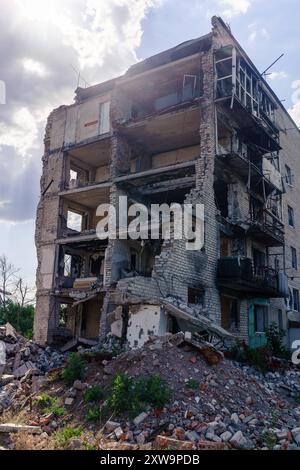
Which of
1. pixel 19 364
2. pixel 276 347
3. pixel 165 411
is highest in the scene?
pixel 276 347

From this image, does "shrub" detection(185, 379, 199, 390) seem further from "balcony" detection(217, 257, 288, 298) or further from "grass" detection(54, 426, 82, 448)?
"balcony" detection(217, 257, 288, 298)

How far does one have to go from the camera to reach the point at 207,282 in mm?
15883

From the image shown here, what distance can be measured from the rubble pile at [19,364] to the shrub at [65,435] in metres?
2.39

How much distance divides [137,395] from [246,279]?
30.4 ft

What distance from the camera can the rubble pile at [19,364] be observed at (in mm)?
9938

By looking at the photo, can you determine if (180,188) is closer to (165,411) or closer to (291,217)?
(291,217)

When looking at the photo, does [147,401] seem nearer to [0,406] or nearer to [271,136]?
[0,406]

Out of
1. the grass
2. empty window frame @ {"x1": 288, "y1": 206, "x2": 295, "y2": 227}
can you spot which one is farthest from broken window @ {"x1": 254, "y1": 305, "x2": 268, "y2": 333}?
the grass

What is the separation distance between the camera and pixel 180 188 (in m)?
19.2

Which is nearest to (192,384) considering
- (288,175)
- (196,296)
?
(196,296)

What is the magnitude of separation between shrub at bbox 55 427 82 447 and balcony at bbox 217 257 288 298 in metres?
10.0

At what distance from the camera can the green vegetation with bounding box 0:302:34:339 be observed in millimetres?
26469

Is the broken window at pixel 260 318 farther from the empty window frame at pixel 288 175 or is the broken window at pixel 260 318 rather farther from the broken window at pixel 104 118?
the broken window at pixel 104 118

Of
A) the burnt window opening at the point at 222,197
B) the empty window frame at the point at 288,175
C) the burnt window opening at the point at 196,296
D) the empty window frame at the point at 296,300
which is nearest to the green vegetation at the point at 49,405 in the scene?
the burnt window opening at the point at 196,296
